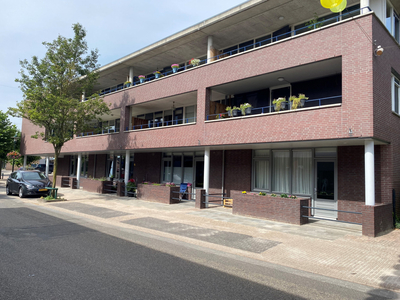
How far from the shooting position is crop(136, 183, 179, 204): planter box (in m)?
15.6

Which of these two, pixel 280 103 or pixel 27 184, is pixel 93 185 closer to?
pixel 27 184

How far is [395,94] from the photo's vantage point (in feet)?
38.5

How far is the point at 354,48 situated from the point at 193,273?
30.0 ft

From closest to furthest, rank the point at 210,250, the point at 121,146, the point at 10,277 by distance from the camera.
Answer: the point at 10,277 < the point at 210,250 < the point at 121,146

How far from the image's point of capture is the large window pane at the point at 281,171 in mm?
13484

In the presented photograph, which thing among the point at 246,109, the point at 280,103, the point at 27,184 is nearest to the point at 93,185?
the point at 27,184

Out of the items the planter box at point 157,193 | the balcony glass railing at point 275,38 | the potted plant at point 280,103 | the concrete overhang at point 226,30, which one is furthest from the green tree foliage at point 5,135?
the potted plant at point 280,103

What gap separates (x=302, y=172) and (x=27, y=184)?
597 inches

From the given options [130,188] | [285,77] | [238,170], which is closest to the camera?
[285,77]

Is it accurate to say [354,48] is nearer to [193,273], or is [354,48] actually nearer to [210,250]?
[210,250]

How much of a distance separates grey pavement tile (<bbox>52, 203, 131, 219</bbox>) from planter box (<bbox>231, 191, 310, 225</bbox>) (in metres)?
4.93

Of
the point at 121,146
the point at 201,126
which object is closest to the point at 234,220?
the point at 201,126

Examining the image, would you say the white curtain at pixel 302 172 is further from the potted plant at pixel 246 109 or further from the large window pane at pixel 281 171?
the potted plant at pixel 246 109

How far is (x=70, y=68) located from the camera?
16047mm
